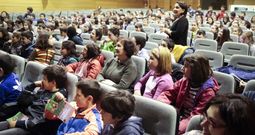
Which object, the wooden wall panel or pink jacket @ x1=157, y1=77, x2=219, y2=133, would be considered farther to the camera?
the wooden wall panel

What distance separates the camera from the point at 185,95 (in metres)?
2.80

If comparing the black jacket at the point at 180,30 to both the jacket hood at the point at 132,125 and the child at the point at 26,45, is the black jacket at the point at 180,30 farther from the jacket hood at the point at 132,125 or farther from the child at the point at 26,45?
the jacket hood at the point at 132,125

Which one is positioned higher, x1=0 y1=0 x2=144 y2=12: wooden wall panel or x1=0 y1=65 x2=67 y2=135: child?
x1=0 y1=0 x2=144 y2=12: wooden wall panel

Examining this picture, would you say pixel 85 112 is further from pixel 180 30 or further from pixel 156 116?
pixel 180 30

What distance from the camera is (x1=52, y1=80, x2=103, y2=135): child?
7.48ft

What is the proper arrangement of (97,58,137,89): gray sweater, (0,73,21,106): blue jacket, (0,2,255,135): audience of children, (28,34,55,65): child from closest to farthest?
(0,2,255,135): audience of children → (0,73,21,106): blue jacket → (97,58,137,89): gray sweater → (28,34,55,65): child

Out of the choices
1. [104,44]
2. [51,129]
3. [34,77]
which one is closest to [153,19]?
[104,44]

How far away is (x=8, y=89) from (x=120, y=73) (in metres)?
1.28

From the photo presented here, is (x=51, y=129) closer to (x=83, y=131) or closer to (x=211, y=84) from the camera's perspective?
(x=83, y=131)

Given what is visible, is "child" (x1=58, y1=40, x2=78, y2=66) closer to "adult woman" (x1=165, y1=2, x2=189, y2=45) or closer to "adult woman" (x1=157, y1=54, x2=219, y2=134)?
"adult woman" (x1=165, y1=2, x2=189, y2=45)

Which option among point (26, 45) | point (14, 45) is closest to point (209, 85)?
point (26, 45)

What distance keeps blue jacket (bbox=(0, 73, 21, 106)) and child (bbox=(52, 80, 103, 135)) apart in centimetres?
85

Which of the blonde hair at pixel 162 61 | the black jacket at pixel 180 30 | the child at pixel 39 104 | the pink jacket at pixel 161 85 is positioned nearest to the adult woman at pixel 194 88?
the pink jacket at pixel 161 85

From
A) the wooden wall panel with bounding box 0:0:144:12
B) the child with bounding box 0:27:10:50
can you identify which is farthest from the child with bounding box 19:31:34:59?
the wooden wall panel with bounding box 0:0:144:12
